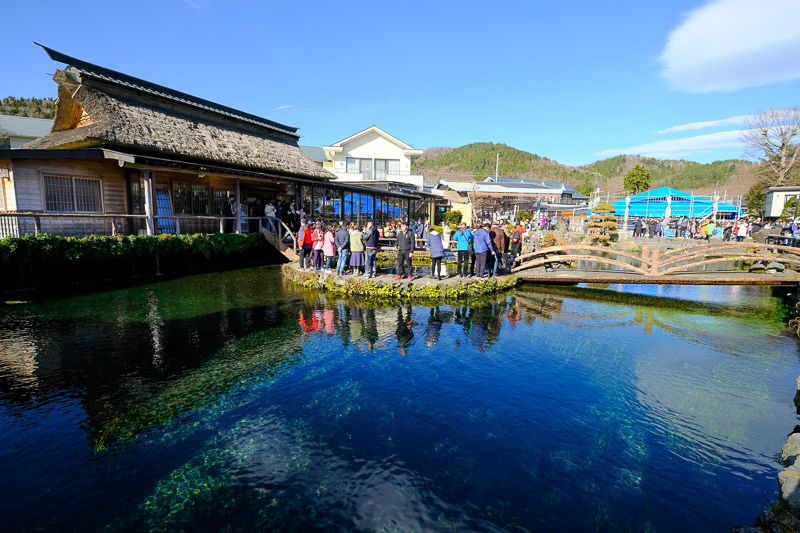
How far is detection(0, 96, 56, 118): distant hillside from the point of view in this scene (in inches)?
1697

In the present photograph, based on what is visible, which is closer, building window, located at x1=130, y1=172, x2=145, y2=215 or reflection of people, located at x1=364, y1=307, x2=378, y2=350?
reflection of people, located at x1=364, y1=307, x2=378, y2=350

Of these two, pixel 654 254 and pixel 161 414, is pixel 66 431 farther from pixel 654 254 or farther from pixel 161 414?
pixel 654 254

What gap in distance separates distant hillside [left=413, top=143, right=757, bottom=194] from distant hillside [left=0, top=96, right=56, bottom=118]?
4406cm

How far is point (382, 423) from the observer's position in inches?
213

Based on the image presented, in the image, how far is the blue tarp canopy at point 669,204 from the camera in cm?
3128

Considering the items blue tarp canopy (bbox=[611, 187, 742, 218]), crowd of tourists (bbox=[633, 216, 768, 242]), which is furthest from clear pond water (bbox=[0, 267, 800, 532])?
blue tarp canopy (bbox=[611, 187, 742, 218])

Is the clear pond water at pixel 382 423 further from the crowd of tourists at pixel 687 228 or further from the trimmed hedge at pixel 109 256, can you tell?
the crowd of tourists at pixel 687 228

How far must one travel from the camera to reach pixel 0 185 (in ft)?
44.3

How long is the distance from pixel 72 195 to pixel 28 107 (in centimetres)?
4450

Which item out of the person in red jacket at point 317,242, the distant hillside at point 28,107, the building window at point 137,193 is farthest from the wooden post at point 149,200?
the distant hillside at point 28,107

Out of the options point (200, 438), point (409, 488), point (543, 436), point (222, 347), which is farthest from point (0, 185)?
point (543, 436)

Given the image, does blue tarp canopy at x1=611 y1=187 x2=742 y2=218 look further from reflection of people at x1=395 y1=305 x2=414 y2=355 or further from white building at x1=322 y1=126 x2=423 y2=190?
reflection of people at x1=395 y1=305 x2=414 y2=355

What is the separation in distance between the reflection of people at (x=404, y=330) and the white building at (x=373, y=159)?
983 inches

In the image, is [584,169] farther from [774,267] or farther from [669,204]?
[774,267]
